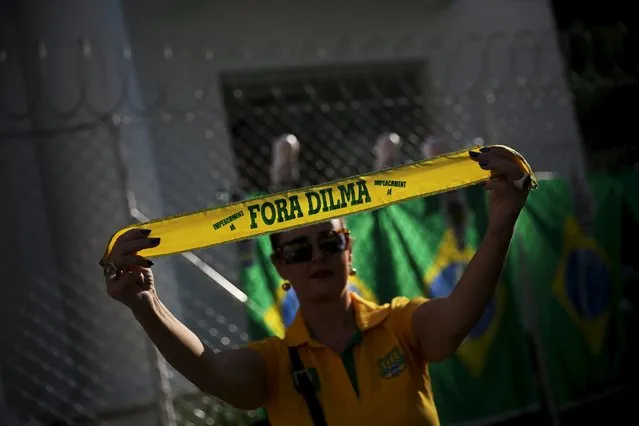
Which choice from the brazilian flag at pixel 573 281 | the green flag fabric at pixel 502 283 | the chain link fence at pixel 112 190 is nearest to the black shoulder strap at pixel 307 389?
the green flag fabric at pixel 502 283

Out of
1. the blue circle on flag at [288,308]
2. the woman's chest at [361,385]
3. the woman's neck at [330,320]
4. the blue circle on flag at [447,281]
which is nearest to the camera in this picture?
the woman's chest at [361,385]

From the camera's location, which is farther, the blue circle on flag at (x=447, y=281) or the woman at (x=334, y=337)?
the blue circle on flag at (x=447, y=281)

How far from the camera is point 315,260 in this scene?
2.47 metres

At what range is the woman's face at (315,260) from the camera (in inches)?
96.9

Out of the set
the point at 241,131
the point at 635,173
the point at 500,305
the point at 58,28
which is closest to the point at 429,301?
the point at 500,305

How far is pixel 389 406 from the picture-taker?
2283 mm

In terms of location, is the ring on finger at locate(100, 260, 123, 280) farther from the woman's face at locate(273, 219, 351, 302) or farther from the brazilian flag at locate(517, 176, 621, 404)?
the brazilian flag at locate(517, 176, 621, 404)

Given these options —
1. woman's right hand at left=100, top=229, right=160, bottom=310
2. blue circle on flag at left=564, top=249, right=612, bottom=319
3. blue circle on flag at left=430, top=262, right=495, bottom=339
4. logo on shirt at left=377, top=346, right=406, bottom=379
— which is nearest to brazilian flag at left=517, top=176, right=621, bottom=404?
blue circle on flag at left=564, top=249, right=612, bottom=319

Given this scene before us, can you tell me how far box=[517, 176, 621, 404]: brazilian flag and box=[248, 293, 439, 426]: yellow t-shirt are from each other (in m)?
3.16

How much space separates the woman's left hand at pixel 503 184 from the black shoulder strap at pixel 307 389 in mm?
673

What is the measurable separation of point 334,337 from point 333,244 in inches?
11.4

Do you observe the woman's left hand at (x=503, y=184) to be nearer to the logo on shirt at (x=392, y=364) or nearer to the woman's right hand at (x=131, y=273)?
the logo on shirt at (x=392, y=364)

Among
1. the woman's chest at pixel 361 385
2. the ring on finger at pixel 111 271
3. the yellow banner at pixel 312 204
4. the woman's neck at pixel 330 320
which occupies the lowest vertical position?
the woman's chest at pixel 361 385

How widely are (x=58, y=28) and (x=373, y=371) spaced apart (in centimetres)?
452
